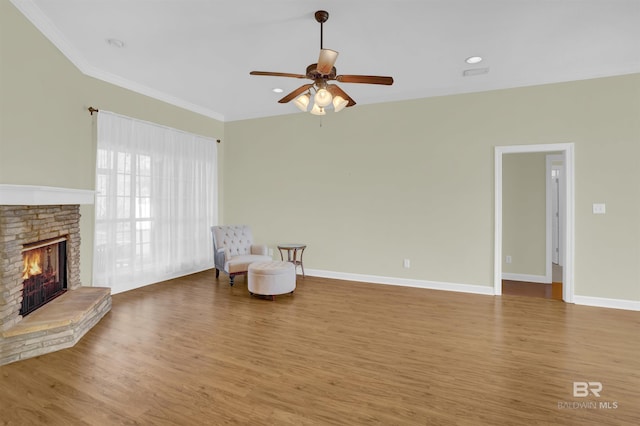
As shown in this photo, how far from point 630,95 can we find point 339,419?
5.06 m

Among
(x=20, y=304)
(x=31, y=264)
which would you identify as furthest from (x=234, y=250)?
(x=20, y=304)

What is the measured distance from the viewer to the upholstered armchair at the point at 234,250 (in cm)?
474

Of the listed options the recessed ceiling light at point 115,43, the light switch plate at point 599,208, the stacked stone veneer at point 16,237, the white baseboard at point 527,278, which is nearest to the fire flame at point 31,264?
the stacked stone veneer at point 16,237

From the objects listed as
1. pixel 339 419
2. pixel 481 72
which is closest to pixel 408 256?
pixel 481 72

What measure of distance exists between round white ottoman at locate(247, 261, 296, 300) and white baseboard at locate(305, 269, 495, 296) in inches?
50.7

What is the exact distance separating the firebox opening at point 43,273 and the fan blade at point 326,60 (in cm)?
325

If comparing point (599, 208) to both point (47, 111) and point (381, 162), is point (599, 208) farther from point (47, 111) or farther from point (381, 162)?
point (47, 111)

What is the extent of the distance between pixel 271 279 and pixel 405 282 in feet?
7.20

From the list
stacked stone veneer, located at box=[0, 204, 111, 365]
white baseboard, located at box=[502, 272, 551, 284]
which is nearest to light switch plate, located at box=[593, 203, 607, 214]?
white baseboard, located at box=[502, 272, 551, 284]

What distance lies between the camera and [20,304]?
2.81 m

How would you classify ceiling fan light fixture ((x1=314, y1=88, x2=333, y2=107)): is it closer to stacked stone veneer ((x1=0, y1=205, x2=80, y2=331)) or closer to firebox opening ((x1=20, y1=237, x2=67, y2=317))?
stacked stone veneer ((x1=0, y1=205, x2=80, y2=331))

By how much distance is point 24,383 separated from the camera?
2.24 metres

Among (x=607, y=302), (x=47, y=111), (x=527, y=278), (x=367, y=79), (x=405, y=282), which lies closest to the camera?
(x=367, y=79)

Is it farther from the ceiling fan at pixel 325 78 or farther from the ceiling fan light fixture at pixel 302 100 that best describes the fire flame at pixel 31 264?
the ceiling fan light fixture at pixel 302 100
